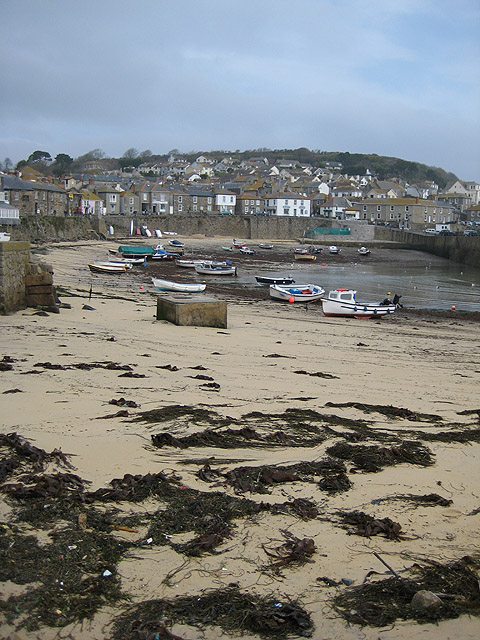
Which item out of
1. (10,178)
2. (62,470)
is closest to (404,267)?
(10,178)

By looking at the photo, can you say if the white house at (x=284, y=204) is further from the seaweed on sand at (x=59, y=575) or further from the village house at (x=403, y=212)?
the seaweed on sand at (x=59, y=575)

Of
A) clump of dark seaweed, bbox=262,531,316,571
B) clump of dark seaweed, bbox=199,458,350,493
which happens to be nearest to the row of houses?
clump of dark seaweed, bbox=199,458,350,493

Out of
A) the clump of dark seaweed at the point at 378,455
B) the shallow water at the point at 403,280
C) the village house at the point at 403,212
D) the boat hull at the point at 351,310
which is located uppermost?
the village house at the point at 403,212

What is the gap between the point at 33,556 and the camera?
432 cm

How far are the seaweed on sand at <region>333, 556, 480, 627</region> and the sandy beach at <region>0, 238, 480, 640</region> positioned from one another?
0.05 m

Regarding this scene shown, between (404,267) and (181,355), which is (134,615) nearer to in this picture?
(181,355)

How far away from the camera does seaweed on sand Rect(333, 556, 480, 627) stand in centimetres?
395

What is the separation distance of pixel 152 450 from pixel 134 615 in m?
2.73

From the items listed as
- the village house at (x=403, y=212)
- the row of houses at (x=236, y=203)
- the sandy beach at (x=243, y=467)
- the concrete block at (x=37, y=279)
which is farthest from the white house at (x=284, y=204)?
the sandy beach at (x=243, y=467)

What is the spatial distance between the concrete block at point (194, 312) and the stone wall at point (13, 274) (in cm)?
375

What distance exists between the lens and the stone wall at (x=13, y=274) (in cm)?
1509

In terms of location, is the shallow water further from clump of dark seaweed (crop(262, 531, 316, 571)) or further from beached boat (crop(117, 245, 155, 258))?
clump of dark seaweed (crop(262, 531, 316, 571))

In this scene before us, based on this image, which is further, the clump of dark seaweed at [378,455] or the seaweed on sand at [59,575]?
the clump of dark seaweed at [378,455]

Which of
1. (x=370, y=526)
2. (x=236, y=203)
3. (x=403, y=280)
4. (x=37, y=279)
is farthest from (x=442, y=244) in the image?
(x=370, y=526)
